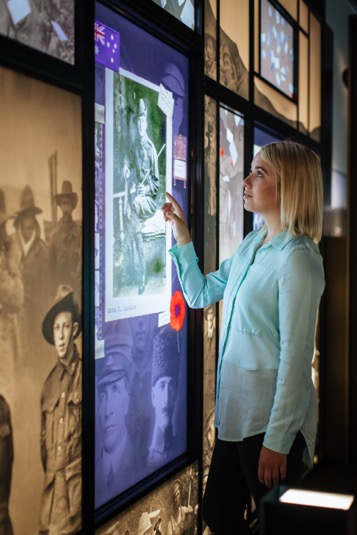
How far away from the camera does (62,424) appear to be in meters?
1.74

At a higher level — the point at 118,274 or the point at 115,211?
the point at 115,211

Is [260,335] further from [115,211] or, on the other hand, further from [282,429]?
[115,211]

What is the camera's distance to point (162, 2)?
7.48 ft

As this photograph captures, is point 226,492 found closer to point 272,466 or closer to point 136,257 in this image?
point 272,466

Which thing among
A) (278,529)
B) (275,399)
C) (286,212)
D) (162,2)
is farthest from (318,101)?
(278,529)

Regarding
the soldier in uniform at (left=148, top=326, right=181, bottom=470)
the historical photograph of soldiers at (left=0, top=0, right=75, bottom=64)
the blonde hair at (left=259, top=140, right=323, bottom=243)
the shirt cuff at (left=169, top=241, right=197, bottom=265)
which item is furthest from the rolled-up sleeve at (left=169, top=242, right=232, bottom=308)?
the historical photograph of soldiers at (left=0, top=0, right=75, bottom=64)

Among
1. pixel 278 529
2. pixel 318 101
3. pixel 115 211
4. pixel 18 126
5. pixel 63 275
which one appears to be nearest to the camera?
pixel 278 529

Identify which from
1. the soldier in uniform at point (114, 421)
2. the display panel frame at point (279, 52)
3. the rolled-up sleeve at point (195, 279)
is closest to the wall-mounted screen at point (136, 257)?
the soldier in uniform at point (114, 421)

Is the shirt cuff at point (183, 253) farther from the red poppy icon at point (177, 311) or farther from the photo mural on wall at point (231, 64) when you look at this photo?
the photo mural on wall at point (231, 64)

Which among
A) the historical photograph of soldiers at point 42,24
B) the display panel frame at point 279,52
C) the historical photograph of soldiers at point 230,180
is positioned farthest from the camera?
the display panel frame at point 279,52

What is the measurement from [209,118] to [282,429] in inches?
54.4

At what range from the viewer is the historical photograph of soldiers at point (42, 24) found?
151 cm

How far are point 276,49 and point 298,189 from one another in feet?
6.34

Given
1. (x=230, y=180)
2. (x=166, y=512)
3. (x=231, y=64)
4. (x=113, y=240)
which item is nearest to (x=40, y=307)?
(x=113, y=240)
